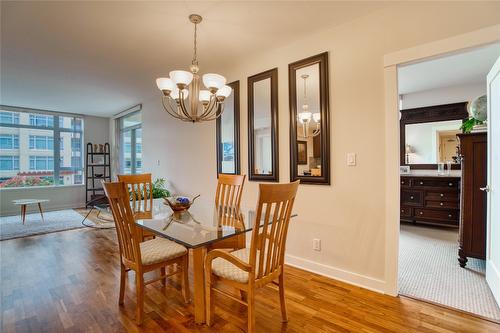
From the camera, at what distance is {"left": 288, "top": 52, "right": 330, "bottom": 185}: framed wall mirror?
8.18 feet

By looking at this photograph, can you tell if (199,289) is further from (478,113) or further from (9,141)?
(9,141)

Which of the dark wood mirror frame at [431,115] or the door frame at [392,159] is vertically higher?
the dark wood mirror frame at [431,115]

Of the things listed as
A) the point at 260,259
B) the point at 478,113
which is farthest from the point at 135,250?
the point at 478,113

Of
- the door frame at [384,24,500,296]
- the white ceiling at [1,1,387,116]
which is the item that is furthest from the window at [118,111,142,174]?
the door frame at [384,24,500,296]

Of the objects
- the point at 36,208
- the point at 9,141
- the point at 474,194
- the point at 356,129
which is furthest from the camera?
the point at 36,208

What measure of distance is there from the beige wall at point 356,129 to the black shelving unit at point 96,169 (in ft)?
19.2

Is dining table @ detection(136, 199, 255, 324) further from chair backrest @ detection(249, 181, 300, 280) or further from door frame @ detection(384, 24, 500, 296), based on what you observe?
door frame @ detection(384, 24, 500, 296)

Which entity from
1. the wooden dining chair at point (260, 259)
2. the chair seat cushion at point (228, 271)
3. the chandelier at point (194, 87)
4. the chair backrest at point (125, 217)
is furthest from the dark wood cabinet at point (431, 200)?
the chair backrest at point (125, 217)

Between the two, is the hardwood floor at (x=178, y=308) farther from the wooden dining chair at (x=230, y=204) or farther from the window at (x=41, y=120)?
the window at (x=41, y=120)

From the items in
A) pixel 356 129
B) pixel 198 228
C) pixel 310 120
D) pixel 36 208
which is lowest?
pixel 36 208

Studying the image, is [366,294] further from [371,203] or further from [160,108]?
[160,108]

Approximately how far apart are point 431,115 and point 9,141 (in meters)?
8.91

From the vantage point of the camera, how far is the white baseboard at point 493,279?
1927 mm

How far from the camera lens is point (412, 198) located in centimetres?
428
